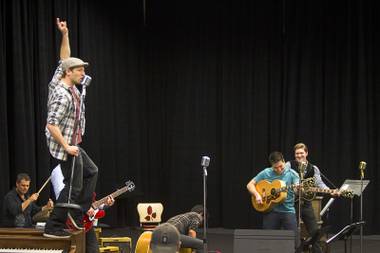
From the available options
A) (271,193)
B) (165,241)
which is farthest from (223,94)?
(165,241)

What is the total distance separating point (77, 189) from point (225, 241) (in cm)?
660

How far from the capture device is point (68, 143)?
18.8ft

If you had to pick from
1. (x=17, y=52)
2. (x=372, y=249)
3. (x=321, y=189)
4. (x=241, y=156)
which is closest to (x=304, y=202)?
(x=321, y=189)

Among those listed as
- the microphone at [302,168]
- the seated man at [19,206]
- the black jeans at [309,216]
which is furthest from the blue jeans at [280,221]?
the seated man at [19,206]

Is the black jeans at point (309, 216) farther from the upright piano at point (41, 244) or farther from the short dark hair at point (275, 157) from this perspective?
the upright piano at point (41, 244)

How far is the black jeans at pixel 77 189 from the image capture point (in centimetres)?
555

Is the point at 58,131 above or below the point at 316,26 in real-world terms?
below

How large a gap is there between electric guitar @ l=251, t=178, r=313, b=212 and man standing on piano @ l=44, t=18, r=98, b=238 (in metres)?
3.68

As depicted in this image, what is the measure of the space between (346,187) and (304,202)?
60cm

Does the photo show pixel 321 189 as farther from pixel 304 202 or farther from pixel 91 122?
pixel 91 122

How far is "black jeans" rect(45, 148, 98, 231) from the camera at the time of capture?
5.55m

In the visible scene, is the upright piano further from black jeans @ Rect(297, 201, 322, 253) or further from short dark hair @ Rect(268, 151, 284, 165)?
black jeans @ Rect(297, 201, 322, 253)

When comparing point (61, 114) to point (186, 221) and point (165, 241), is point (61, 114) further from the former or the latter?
point (186, 221)

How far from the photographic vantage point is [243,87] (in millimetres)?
13141
